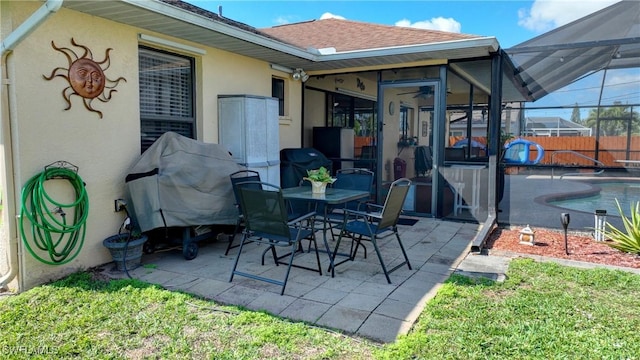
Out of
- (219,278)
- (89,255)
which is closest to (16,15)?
(89,255)

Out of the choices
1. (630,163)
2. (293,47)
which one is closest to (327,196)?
(293,47)

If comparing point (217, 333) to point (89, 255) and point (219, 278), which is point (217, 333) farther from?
point (89, 255)

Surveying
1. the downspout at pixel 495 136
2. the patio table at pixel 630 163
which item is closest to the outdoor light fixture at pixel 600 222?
the downspout at pixel 495 136

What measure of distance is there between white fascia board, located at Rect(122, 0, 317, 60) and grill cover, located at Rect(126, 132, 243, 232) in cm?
127

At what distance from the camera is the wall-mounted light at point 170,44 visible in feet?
15.1

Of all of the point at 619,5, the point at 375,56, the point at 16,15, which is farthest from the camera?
the point at 375,56

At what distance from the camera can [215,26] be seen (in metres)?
4.66

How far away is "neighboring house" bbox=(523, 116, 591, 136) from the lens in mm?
8602

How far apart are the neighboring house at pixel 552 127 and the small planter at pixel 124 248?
8.22m

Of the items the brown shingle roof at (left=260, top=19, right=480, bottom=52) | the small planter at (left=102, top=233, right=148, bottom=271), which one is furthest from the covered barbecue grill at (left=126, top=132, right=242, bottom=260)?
the brown shingle roof at (left=260, top=19, right=480, bottom=52)

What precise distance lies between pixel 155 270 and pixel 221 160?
148 centimetres

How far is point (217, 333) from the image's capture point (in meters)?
2.74

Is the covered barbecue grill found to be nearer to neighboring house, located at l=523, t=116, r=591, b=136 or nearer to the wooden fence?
the wooden fence

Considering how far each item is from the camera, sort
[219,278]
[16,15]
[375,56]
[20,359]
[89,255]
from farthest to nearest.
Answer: [375,56] < [89,255] < [219,278] < [16,15] < [20,359]
